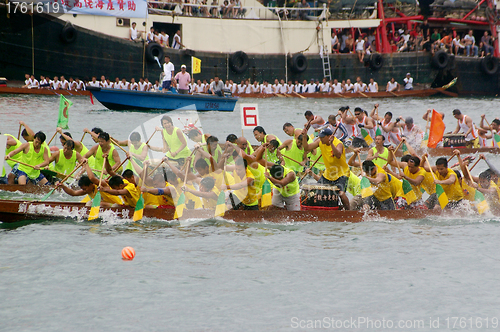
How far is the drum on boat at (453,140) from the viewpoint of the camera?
17.5 meters

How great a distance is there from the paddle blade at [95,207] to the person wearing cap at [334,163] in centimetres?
406

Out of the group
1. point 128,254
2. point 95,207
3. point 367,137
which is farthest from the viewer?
point 367,137

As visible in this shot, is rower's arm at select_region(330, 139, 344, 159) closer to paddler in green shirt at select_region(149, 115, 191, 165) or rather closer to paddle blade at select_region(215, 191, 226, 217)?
paddle blade at select_region(215, 191, 226, 217)

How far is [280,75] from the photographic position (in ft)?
112

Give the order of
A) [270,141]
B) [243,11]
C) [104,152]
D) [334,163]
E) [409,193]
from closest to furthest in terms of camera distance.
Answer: [409,193], [334,163], [104,152], [270,141], [243,11]

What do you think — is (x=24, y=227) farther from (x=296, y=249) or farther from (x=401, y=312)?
(x=401, y=312)

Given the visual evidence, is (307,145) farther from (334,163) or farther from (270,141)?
(334,163)

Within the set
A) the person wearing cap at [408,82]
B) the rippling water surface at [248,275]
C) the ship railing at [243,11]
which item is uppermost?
the ship railing at [243,11]

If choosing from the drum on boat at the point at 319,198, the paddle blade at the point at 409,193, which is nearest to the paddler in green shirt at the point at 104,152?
the drum on boat at the point at 319,198

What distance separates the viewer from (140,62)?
3003 centimetres

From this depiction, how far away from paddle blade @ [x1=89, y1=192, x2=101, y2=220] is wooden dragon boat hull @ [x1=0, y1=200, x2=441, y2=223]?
0.24 m

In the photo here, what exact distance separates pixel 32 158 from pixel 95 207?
122 inches

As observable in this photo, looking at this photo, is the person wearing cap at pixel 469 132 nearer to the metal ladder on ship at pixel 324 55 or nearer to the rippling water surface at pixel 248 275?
the rippling water surface at pixel 248 275

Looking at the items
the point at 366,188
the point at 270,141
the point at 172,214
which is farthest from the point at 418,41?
the point at 172,214
